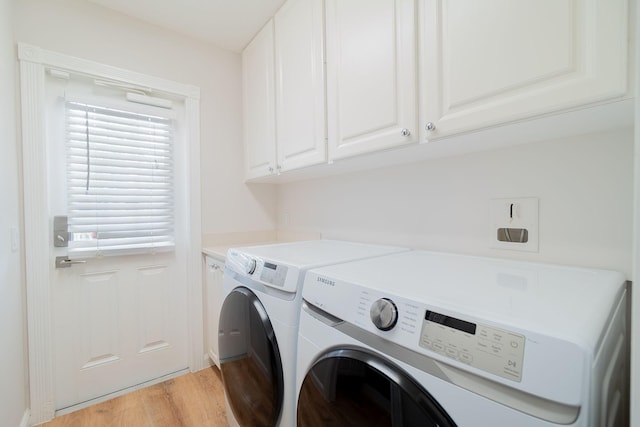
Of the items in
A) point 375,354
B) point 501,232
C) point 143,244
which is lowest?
point 375,354

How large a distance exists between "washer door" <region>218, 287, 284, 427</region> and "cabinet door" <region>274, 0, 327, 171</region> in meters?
0.79

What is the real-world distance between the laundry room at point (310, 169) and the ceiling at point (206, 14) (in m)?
0.01

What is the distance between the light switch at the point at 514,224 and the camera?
39.2 inches

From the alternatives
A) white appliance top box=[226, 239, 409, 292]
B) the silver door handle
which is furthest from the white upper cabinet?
the silver door handle

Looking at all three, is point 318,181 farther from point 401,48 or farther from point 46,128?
point 46,128

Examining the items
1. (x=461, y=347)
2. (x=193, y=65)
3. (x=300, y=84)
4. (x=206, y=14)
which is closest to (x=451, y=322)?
(x=461, y=347)

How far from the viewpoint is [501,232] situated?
107 centimetres

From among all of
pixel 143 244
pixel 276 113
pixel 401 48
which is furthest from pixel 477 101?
pixel 143 244

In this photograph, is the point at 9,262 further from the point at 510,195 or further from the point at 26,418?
the point at 510,195

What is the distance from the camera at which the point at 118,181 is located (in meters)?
1.77

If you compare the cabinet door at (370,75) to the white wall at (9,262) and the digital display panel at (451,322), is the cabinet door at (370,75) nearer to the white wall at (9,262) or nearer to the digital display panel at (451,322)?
the digital display panel at (451,322)

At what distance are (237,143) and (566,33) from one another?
6.55ft

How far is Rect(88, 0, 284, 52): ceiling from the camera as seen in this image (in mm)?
1651

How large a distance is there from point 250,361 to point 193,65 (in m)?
2.01
